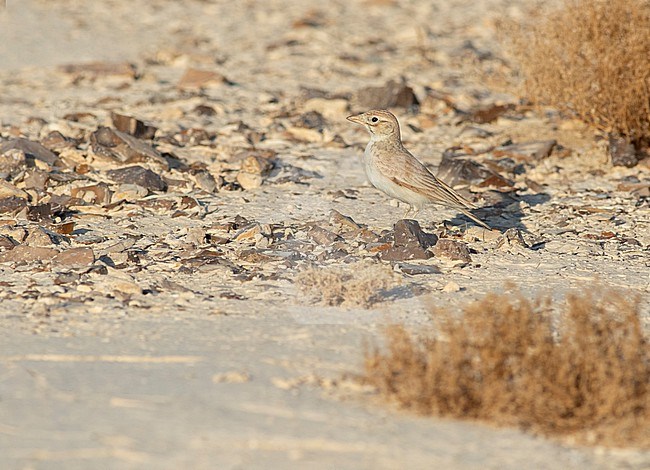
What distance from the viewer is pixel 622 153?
737cm

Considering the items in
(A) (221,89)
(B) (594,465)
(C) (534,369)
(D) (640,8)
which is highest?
(D) (640,8)

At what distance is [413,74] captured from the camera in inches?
387

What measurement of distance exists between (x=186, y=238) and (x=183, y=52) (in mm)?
4847

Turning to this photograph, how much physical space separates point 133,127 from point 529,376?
15.3 ft

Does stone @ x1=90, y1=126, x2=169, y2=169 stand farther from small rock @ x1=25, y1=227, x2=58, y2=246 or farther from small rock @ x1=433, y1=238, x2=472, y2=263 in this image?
small rock @ x1=433, y1=238, x2=472, y2=263

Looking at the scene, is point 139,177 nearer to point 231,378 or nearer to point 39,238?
point 39,238

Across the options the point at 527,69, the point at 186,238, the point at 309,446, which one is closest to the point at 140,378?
the point at 309,446

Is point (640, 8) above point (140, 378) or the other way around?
above

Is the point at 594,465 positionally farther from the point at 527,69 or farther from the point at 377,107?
the point at 377,107

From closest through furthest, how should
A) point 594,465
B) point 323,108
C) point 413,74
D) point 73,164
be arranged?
1. point 594,465
2. point 73,164
3. point 323,108
4. point 413,74

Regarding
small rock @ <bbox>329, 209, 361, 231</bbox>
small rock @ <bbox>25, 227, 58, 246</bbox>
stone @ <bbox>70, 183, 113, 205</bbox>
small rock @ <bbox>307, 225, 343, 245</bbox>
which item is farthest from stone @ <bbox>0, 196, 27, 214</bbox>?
small rock @ <bbox>329, 209, 361, 231</bbox>

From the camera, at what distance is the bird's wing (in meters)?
5.79

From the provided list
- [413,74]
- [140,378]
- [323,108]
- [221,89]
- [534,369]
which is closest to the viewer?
[534,369]

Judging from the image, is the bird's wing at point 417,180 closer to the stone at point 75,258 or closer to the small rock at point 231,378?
the stone at point 75,258
